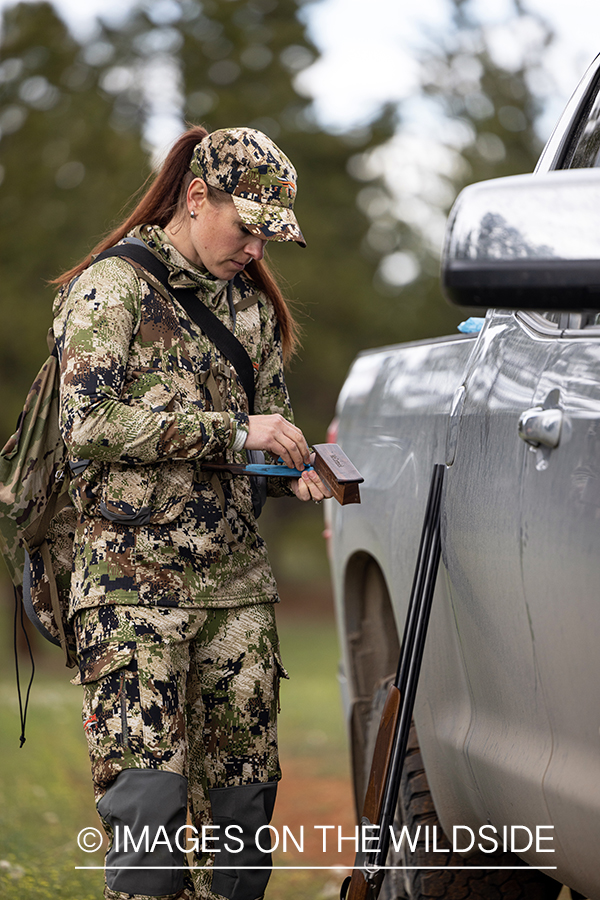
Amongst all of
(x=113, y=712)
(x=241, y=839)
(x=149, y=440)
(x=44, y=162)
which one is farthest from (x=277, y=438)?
(x=44, y=162)

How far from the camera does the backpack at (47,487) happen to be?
3109 millimetres

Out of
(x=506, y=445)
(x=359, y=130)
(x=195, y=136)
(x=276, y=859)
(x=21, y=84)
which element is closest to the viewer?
(x=506, y=445)

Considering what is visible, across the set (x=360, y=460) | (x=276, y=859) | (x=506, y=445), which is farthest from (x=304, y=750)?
(x=506, y=445)

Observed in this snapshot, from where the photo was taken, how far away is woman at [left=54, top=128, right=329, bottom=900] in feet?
9.31

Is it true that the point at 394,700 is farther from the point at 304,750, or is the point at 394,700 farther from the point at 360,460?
the point at 304,750

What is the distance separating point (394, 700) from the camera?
9.48 ft

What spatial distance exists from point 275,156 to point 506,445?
1116mm

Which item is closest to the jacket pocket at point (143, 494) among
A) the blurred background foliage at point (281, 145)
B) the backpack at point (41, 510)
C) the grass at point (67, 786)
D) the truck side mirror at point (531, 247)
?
the backpack at point (41, 510)

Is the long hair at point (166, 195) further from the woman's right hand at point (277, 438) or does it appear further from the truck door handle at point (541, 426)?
the truck door handle at point (541, 426)

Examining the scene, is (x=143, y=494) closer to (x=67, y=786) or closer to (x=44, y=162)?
(x=67, y=786)

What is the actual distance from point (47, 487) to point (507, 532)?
1.32m

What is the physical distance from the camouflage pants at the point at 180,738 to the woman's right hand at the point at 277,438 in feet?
1.44

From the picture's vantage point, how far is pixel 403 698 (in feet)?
9.34

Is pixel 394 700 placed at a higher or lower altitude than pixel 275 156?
lower
